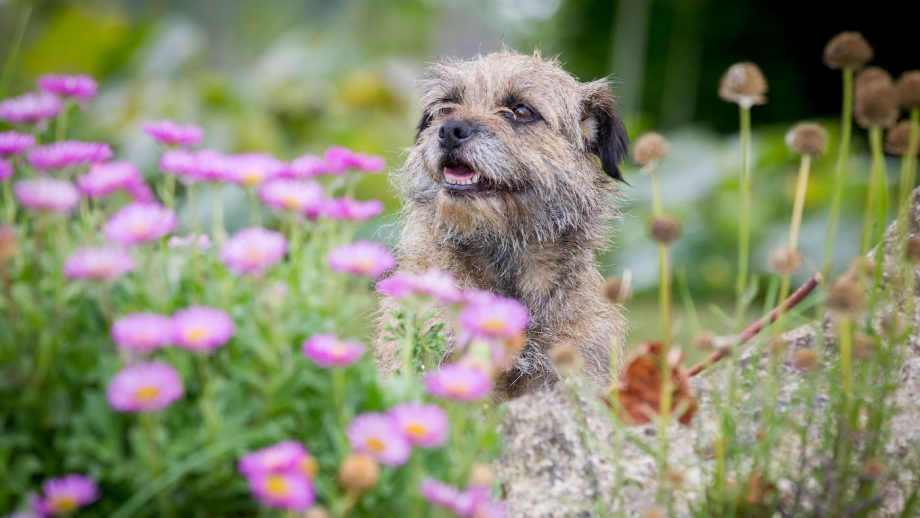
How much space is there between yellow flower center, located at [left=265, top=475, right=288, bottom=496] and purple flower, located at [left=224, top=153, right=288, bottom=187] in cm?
62

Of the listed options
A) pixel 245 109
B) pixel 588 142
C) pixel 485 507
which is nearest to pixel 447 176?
pixel 588 142

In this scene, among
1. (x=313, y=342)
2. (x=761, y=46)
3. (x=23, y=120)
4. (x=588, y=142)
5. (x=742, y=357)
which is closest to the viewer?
(x=313, y=342)

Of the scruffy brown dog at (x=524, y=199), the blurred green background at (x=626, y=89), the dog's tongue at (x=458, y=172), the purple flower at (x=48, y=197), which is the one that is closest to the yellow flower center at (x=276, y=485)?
the purple flower at (x=48, y=197)

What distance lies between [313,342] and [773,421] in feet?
3.30

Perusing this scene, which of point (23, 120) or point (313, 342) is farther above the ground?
point (23, 120)

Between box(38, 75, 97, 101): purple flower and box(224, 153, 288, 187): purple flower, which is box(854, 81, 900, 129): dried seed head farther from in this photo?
box(38, 75, 97, 101): purple flower

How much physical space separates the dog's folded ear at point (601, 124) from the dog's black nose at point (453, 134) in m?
0.71

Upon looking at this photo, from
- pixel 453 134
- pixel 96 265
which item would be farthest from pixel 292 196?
pixel 453 134

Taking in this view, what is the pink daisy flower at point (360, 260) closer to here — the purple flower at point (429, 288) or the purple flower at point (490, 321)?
the purple flower at point (429, 288)

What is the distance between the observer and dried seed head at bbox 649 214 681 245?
191cm

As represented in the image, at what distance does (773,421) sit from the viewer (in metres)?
2.05

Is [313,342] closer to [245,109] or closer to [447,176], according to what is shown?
Answer: [447,176]

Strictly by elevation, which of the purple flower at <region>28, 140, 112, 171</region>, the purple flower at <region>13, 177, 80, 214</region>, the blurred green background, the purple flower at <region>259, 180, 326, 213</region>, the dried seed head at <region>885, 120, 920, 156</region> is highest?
the dried seed head at <region>885, 120, 920, 156</region>

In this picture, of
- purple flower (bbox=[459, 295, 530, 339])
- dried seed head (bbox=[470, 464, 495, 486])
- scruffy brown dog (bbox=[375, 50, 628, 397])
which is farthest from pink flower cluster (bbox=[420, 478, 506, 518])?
scruffy brown dog (bbox=[375, 50, 628, 397])
